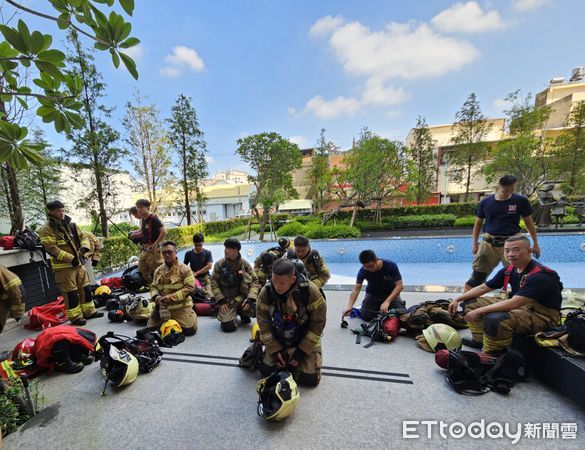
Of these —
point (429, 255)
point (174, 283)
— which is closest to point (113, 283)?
point (174, 283)

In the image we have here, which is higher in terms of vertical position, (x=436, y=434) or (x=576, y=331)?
(x=576, y=331)

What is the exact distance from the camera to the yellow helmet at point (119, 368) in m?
1.93

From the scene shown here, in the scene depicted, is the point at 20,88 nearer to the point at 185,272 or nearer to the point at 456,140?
the point at 185,272

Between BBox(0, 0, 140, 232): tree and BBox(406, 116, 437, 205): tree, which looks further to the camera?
BBox(406, 116, 437, 205): tree

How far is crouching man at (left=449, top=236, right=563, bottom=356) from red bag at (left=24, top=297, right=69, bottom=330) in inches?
186

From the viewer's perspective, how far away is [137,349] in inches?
88.7

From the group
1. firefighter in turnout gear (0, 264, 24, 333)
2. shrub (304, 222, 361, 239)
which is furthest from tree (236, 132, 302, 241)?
firefighter in turnout gear (0, 264, 24, 333)

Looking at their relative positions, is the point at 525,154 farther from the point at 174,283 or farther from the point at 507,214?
the point at 174,283

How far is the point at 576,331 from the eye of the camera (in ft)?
5.41

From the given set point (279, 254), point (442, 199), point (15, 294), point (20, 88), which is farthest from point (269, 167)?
point (442, 199)

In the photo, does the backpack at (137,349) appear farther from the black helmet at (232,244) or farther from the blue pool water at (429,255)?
the blue pool water at (429,255)

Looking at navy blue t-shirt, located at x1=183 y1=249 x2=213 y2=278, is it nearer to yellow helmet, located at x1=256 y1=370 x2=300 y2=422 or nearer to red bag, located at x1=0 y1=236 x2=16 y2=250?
red bag, located at x1=0 y1=236 x2=16 y2=250

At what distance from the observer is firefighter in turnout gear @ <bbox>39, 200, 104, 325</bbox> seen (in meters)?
2.98

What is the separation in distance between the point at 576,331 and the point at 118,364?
332cm
